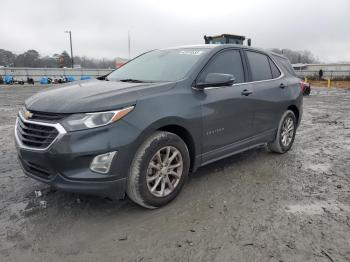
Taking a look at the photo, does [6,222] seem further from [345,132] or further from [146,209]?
[345,132]

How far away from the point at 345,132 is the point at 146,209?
611 cm

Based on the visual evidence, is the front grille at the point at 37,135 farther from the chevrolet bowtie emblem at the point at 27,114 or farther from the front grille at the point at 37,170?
the front grille at the point at 37,170

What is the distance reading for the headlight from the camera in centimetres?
310

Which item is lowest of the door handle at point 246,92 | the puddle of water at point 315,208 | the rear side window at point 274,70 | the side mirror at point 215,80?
the puddle of water at point 315,208

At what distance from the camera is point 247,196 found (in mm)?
4031

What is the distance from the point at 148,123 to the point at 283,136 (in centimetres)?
319

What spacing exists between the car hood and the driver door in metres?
0.59

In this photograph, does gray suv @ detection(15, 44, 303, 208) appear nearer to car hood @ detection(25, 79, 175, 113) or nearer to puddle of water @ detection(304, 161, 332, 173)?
car hood @ detection(25, 79, 175, 113)

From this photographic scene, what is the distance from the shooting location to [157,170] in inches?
142

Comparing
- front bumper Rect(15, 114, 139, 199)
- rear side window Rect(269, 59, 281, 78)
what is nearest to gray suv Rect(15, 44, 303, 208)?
front bumper Rect(15, 114, 139, 199)

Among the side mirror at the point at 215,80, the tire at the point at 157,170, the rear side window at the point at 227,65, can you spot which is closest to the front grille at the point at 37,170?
the tire at the point at 157,170

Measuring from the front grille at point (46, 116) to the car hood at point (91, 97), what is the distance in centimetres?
4

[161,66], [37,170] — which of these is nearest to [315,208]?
[161,66]

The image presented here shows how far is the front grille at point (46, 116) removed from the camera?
3.18m
